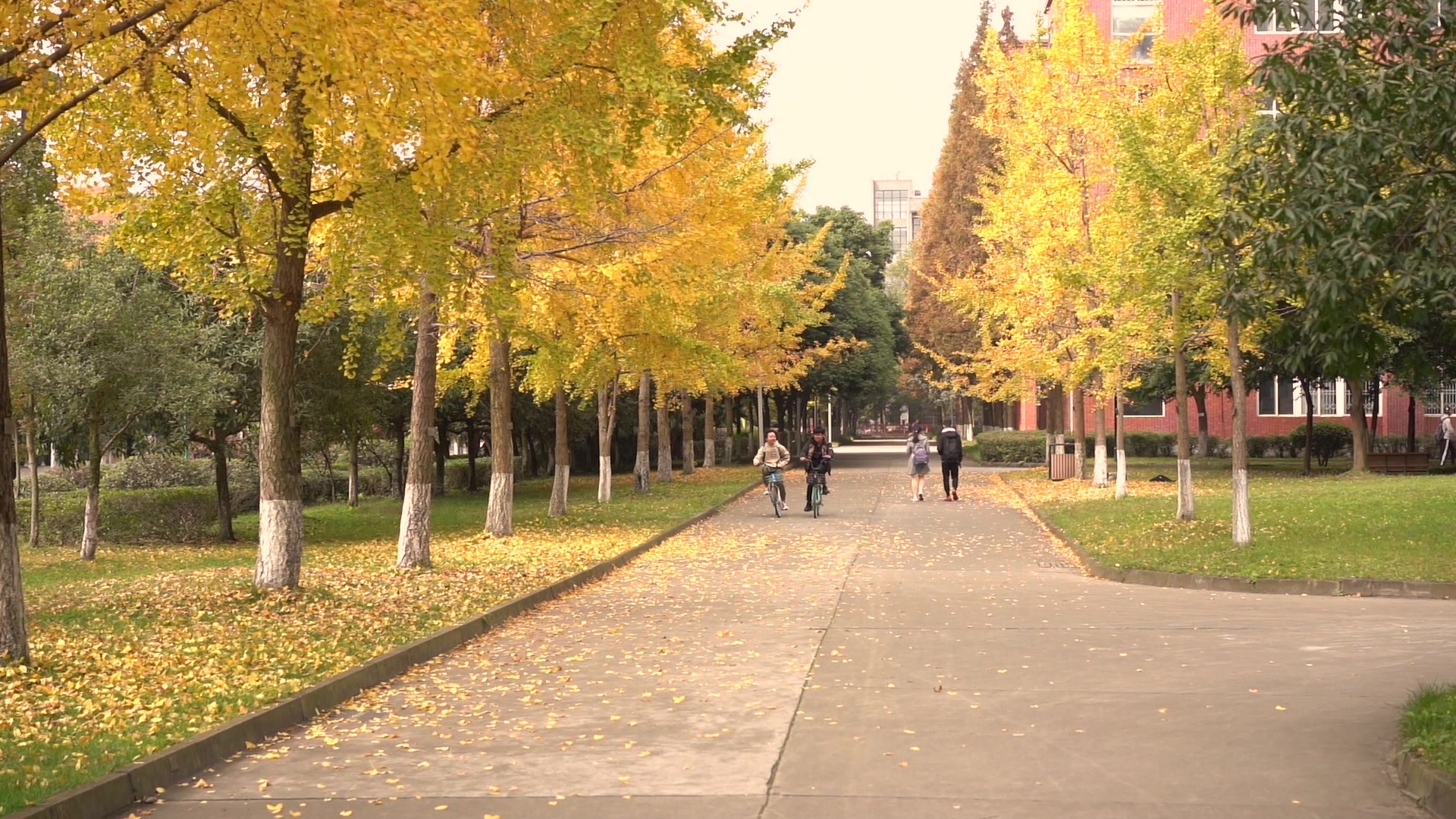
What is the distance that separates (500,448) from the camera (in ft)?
76.6

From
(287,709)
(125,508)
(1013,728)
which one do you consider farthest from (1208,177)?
(125,508)

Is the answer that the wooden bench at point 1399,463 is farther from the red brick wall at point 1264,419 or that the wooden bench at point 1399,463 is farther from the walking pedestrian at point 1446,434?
the red brick wall at point 1264,419

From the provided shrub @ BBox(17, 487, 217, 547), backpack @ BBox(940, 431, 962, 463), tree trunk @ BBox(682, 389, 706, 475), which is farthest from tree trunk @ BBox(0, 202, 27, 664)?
tree trunk @ BBox(682, 389, 706, 475)

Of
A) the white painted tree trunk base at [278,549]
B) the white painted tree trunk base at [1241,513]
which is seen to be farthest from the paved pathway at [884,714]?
the white painted tree trunk base at [1241,513]

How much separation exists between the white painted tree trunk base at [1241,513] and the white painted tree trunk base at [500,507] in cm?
1119

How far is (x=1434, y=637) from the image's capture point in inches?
456

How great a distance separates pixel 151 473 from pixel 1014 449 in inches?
1159

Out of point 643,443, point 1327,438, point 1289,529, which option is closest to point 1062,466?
point 643,443

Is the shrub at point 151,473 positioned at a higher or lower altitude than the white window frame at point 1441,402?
lower

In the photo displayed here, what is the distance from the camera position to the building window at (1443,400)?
52969mm

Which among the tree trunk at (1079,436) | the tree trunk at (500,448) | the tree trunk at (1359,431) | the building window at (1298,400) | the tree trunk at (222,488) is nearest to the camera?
the tree trunk at (500,448)

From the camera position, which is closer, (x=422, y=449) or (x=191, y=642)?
(x=191, y=642)

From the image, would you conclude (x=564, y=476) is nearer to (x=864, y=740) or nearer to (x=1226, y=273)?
(x=1226, y=273)

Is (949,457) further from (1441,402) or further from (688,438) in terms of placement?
(1441,402)
